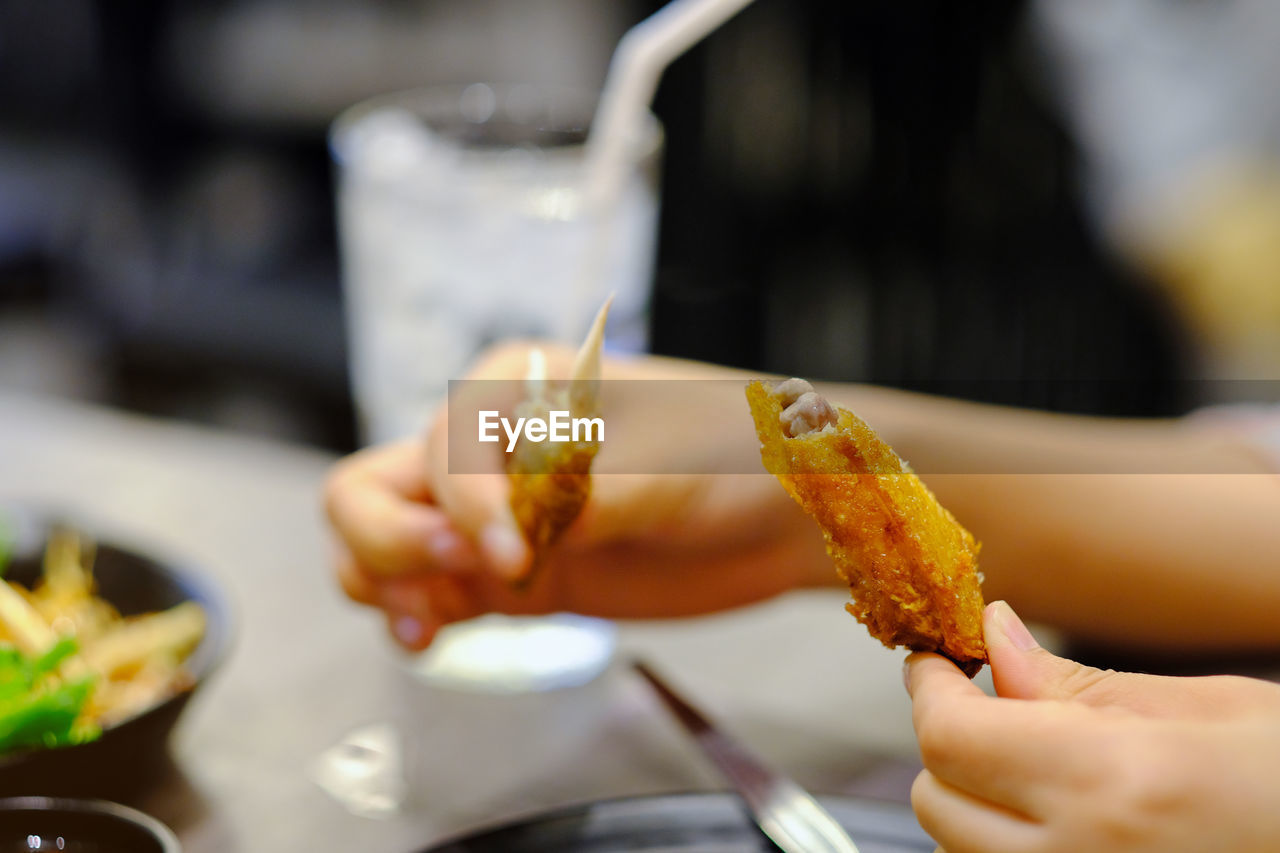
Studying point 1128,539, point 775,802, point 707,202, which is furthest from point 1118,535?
point 707,202

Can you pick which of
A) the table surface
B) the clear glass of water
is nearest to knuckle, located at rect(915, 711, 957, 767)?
the table surface

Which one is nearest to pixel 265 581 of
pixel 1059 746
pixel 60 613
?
pixel 60 613

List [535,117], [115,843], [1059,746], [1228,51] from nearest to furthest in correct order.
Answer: [1059,746]
[115,843]
[535,117]
[1228,51]

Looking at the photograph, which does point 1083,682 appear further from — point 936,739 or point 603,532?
point 603,532

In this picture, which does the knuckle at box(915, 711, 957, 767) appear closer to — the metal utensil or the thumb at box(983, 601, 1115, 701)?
the thumb at box(983, 601, 1115, 701)

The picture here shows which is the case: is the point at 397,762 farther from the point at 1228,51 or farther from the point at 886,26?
the point at 1228,51

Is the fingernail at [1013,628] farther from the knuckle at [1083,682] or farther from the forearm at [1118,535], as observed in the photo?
→ the forearm at [1118,535]

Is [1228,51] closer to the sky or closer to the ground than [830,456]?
closer to the sky

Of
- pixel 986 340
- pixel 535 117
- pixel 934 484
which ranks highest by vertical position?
pixel 535 117
